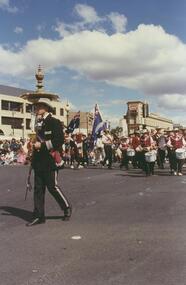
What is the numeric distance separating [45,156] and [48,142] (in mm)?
299

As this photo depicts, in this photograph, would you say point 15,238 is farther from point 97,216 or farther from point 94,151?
point 94,151

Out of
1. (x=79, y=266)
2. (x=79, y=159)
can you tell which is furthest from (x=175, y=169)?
(x=79, y=266)

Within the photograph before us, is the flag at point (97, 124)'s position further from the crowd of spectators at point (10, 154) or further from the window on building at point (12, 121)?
the window on building at point (12, 121)

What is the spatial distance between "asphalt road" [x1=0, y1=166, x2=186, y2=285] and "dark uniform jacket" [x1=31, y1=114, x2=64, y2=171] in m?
0.88

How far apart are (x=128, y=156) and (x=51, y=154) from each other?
15.1m

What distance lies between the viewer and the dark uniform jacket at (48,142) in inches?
301

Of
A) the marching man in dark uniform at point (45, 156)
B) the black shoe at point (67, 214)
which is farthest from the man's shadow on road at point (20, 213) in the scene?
the marching man in dark uniform at point (45, 156)

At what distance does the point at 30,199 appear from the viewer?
1088cm

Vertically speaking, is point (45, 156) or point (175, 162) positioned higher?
point (45, 156)

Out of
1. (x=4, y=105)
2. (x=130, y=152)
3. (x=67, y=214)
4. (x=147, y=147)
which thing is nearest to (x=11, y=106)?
(x=4, y=105)

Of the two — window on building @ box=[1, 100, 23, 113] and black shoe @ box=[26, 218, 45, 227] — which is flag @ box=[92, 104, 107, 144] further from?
window on building @ box=[1, 100, 23, 113]

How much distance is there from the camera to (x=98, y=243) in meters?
6.35

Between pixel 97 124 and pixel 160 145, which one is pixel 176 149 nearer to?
pixel 160 145

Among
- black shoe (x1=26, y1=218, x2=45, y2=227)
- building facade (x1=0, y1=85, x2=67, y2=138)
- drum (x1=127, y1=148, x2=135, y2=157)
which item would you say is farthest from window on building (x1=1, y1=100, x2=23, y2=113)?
black shoe (x1=26, y1=218, x2=45, y2=227)
